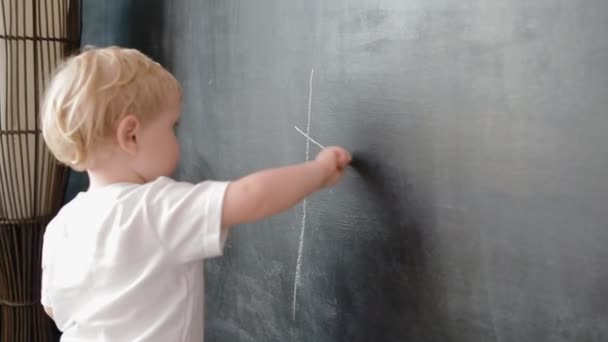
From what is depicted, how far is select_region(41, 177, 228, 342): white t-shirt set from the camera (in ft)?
3.32

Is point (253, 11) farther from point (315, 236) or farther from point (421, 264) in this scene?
point (421, 264)

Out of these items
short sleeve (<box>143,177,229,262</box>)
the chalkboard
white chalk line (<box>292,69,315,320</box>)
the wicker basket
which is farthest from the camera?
the wicker basket

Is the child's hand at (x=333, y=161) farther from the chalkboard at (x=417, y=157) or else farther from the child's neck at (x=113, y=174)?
the child's neck at (x=113, y=174)

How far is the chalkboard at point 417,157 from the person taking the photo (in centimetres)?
85

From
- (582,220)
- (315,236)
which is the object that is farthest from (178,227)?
(582,220)

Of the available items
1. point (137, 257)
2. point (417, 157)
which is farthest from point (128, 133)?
point (417, 157)

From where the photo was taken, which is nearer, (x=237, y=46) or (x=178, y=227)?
(x=178, y=227)

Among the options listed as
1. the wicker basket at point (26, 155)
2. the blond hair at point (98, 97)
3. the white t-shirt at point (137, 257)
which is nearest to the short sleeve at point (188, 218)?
the white t-shirt at point (137, 257)

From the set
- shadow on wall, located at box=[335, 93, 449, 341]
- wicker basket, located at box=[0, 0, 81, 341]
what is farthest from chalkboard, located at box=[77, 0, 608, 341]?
wicker basket, located at box=[0, 0, 81, 341]

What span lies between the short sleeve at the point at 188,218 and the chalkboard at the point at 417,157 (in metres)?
0.25

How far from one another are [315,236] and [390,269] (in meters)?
0.18

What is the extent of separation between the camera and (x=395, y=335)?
3.65ft

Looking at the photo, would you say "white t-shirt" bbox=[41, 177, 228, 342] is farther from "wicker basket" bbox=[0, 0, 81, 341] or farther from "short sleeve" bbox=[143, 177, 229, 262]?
"wicker basket" bbox=[0, 0, 81, 341]

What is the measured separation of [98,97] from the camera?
1.02 m
